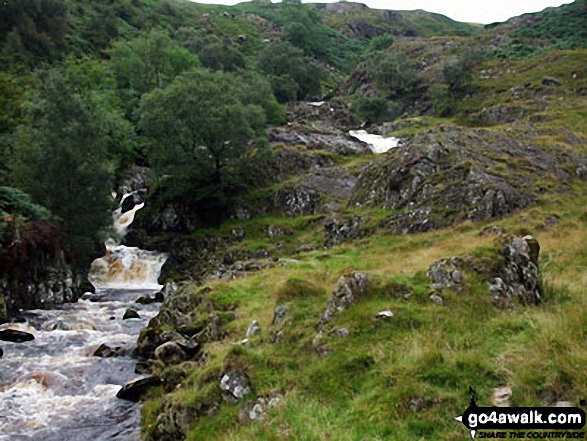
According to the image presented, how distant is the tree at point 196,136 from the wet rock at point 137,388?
31824 millimetres

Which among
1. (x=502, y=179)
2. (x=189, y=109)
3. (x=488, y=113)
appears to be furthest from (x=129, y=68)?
(x=502, y=179)

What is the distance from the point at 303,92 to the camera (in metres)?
108

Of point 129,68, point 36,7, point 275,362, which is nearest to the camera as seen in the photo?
point 275,362

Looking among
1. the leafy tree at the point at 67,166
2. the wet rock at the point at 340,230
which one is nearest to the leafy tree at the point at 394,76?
the wet rock at the point at 340,230

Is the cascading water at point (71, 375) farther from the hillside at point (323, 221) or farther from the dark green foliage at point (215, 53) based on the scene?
the dark green foliage at point (215, 53)

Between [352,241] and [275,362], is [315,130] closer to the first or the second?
[352,241]

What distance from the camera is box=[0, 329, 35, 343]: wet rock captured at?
24.1 meters

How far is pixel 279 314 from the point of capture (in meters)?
15.3

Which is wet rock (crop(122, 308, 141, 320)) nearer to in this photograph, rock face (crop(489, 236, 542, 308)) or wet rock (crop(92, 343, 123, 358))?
wet rock (crop(92, 343, 123, 358))

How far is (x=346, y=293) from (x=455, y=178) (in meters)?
22.7

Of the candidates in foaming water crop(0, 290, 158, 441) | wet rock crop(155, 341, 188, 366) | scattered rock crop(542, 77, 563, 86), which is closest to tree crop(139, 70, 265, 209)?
foaming water crop(0, 290, 158, 441)

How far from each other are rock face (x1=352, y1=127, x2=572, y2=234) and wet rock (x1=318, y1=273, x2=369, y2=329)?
18.2 m

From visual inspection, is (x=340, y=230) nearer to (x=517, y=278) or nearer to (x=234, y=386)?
(x=517, y=278)

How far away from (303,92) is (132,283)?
2895 inches
